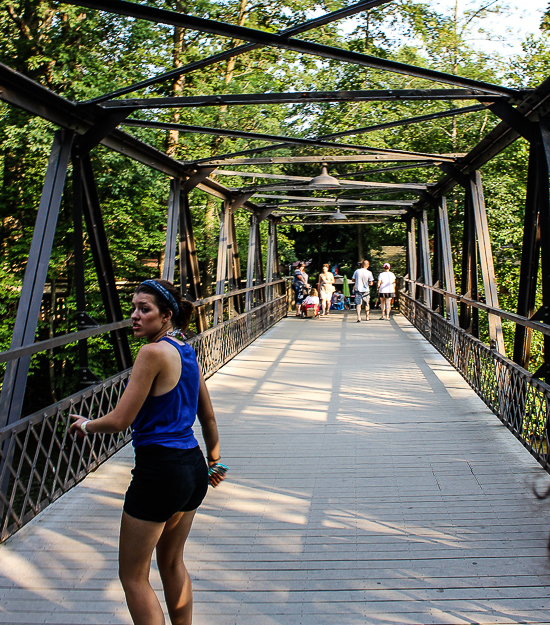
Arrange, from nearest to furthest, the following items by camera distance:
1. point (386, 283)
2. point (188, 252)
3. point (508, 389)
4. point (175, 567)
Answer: point (175, 567) < point (508, 389) < point (188, 252) < point (386, 283)

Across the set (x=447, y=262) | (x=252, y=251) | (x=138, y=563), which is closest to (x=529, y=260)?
(x=138, y=563)

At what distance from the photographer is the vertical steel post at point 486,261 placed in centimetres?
830

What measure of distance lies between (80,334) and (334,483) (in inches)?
92.6

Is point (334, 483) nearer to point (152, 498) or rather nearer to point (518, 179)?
point (152, 498)

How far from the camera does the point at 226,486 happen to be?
512cm

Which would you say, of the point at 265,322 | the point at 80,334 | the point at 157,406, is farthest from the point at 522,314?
the point at 265,322

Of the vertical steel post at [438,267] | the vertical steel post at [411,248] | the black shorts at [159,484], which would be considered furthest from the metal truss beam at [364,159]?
the vertical steel post at [411,248]

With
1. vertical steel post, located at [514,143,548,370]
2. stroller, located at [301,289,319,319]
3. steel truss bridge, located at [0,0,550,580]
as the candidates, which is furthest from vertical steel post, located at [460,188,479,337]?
stroller, located at [301,289,319,319]

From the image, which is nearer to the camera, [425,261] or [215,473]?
[215,473]

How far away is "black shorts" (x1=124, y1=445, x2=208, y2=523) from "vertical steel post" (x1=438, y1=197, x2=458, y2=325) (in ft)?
31.0

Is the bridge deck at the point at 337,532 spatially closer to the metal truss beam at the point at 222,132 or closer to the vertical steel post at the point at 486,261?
the vertical steel post at the point at 486,261

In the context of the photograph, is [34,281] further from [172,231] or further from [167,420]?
[172,231]

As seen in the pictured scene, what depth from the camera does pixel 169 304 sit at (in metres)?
2.79

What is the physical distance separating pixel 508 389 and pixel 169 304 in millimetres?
4546
